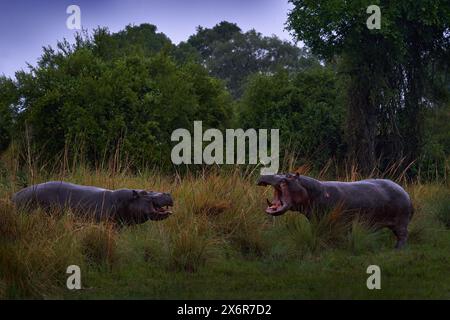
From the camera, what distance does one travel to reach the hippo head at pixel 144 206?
966 centimetres

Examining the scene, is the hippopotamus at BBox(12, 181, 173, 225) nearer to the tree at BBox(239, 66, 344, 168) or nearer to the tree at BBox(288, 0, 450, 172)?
the tree at BBox(288, 0, 450, 172)

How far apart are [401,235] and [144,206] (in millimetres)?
3438

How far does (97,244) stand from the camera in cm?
821

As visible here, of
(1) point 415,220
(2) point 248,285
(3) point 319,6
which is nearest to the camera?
(2) point 248,285

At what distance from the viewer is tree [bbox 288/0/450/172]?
21.0 metres

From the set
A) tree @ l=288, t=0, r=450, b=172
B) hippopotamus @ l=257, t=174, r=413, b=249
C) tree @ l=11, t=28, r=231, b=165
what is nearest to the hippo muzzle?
hippopotamus @ l=257, t=174, r=413, b=249

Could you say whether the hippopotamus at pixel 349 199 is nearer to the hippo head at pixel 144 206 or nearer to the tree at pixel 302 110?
the hippo head at pixel 144 206

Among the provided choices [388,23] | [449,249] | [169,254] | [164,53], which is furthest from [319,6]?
[169,254]

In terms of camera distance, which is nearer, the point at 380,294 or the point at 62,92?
the point at 380,294

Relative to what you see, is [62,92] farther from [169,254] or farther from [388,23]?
[169,254]

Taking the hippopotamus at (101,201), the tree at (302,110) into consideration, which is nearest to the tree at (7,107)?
the tree at (302,110)
